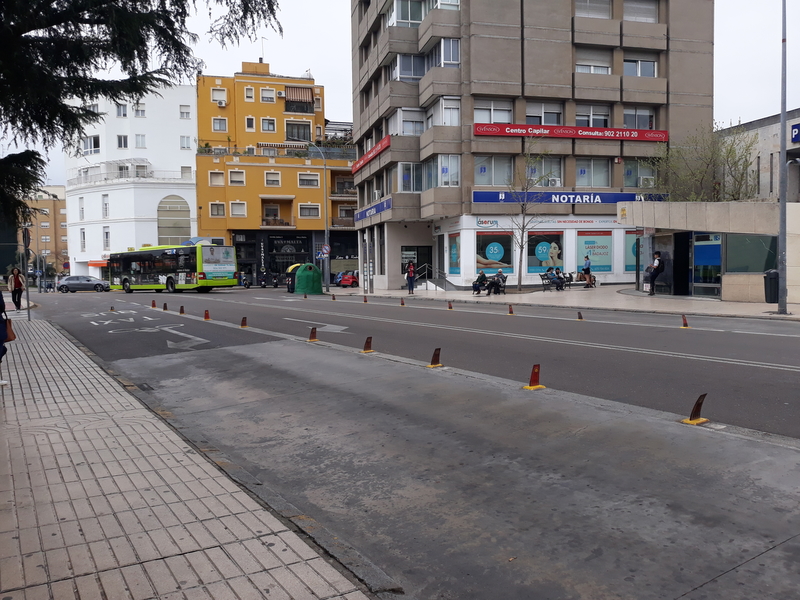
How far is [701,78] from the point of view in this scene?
138 ft

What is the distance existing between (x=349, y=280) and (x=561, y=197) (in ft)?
68.1

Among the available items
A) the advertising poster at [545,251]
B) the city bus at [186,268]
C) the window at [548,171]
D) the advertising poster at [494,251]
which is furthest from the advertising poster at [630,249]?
the city bus at [186,268]

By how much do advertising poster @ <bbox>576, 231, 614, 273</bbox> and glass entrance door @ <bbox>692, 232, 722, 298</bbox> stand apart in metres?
15.0

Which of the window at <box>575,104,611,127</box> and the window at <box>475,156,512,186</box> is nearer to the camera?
the window at <box>475,156,512,186</box>

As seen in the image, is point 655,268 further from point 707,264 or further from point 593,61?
point 593,61

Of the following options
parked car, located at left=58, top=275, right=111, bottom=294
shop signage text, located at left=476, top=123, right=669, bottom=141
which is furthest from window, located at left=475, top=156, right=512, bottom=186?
parked car, located at left=58, top=275, right=111, bottom=294

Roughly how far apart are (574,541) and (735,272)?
22832mm

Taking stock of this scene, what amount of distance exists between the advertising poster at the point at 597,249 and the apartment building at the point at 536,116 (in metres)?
0.06

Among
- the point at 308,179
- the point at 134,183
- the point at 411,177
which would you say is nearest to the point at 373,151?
the point at 411,177

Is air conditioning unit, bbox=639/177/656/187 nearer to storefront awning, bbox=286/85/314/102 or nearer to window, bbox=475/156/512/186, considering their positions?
window, bbox=475/156/512/186

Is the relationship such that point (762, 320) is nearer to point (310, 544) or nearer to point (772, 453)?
point (772, 453)

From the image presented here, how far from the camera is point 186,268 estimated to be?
44.3 meters

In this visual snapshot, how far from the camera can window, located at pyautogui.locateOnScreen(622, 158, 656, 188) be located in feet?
137

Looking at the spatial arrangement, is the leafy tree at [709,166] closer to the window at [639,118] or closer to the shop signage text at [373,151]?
the window at [639,118]
